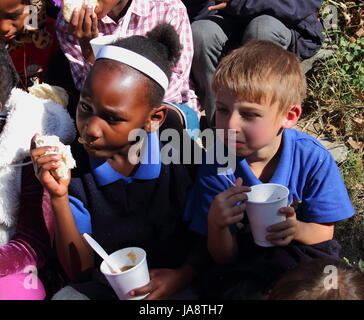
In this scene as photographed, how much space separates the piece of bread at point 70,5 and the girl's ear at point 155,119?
2.62ft

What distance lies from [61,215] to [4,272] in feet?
1.35

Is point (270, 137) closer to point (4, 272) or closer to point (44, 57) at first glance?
point (4, 272)

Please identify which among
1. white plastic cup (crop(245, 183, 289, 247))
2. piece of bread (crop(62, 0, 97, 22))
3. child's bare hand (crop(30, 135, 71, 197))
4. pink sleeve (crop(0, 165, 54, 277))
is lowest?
pink sleeve (crop(0, 165, 54, 277))

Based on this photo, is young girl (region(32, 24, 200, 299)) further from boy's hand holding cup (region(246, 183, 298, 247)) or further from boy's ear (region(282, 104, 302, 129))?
boy's ear (region(282, 104, 302, 129))

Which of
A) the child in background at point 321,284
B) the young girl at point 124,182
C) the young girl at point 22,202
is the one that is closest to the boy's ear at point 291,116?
the young girl at point 124,182

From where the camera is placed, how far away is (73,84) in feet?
10.4

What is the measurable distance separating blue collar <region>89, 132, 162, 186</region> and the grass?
1334mm

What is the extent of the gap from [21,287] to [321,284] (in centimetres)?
130

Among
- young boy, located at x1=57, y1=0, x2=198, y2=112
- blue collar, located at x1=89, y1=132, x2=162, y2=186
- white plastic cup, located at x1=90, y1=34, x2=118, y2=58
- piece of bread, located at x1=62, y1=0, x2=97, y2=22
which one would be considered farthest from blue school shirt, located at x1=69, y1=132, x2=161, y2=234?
piece of bread, located at x1=62, y1=0, x2=97, y2=22

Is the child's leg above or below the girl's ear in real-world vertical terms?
below

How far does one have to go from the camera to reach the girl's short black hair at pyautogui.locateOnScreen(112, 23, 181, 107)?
7.10 ft

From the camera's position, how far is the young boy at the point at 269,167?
6.76 feet

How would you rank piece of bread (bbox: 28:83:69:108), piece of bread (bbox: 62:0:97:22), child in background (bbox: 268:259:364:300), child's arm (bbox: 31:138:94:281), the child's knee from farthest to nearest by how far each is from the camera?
the child's knee < piece of bread (bbox: 62:0:97:22) < piece of bread (bbox: 28:83:69:108) < child's arm (bbox: 31:138:94:281) < child in background (bbox: 268:259:364:300)
